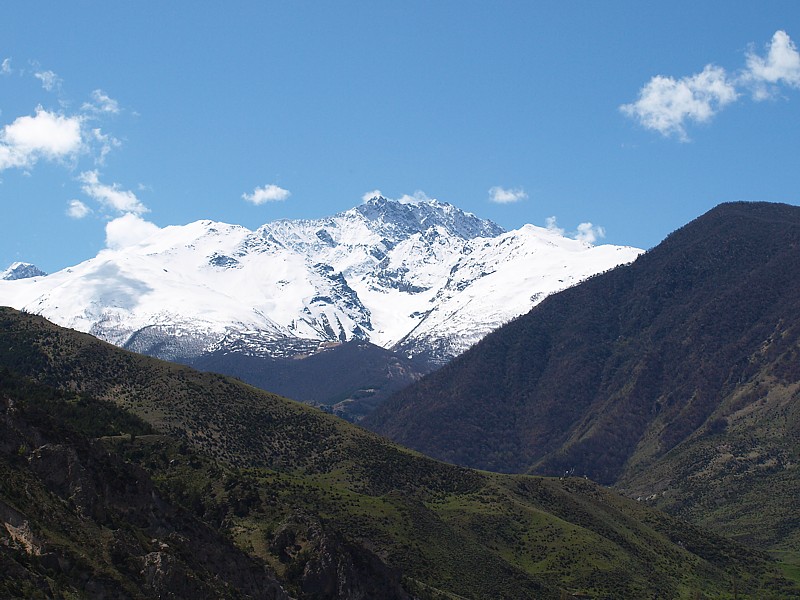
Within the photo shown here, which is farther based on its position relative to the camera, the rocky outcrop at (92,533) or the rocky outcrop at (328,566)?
the rocky outcrop at (328,566)

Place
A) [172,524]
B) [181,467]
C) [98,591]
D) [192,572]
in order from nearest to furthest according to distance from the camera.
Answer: [98,591]
[192,572]
[172,524]
[181,467]

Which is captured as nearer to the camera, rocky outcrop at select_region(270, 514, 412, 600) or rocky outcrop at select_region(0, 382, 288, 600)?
rocky outcrop at select_region(0, 382, 288, 600)

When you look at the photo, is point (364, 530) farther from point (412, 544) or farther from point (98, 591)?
point (98, 591)

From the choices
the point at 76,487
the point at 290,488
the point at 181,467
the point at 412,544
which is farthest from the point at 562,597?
the point at 76,487

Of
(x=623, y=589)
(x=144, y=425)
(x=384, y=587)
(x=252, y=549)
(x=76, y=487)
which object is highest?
(x=144, y=425)

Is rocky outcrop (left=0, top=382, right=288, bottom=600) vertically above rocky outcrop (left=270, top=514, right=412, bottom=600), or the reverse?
rocky outcrop (left=0, top=382, right=288, bottom=600)

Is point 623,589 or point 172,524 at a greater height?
point 172,524

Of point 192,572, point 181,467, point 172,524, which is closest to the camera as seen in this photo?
point 192,572

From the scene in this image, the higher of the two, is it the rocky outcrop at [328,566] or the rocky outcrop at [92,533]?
the rocky outcrop at [92,533]

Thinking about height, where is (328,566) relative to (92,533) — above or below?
below

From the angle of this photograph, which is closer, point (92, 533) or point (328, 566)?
point (92, 533)

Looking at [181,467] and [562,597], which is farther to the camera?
[562,597]

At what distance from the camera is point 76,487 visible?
8856 cm

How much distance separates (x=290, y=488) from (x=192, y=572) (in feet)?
288
